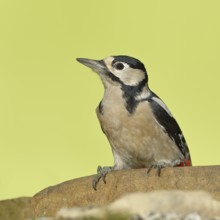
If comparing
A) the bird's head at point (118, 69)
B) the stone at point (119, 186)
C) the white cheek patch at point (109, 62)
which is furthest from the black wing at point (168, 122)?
the stone at point (119, 186)

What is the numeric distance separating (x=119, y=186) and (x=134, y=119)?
1.94 feet

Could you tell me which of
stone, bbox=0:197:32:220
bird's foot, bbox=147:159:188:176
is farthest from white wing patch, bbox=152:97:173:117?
stone, bbox=0:197:32:220

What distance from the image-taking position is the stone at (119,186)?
4082 millimetres

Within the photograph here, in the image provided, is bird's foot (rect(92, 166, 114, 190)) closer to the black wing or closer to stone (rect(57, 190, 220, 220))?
the black wing

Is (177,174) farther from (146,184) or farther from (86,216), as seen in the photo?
(86,216)

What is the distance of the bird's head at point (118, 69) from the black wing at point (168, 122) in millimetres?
184

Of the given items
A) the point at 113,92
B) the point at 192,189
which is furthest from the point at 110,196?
the point at 113,92

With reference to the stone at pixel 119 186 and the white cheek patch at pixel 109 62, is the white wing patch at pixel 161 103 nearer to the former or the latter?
the white cheek patch at pixel 109 62

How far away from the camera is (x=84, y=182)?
435cm

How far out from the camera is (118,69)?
4.80m

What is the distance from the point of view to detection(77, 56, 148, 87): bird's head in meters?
4.80

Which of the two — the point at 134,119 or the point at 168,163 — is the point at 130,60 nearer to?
the point at 134,119

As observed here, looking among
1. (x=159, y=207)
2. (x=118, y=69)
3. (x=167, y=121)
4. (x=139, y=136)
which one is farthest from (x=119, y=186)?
(x=118, y=69)

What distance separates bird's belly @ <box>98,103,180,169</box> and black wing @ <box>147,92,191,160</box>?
0.05 meters
